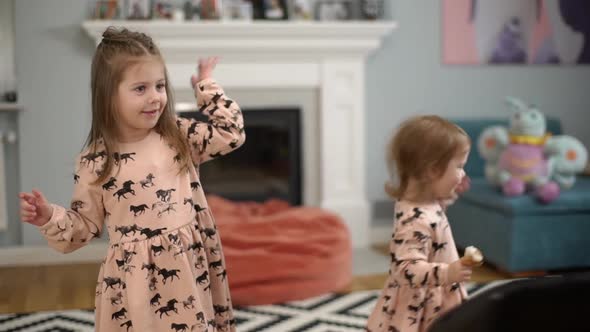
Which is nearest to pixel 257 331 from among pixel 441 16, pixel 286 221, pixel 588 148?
pixel 286 221

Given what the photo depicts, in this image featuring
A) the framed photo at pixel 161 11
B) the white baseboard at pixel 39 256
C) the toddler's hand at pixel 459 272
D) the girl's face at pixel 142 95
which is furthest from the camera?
the framed photo at pixel 161 11

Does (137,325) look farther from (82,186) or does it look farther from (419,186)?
(419,186)

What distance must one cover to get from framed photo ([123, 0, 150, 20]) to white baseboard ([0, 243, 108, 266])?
1187 millimetres

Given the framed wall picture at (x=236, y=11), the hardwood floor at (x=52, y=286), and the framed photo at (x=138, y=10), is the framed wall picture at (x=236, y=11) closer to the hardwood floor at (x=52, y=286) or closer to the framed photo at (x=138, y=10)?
the framed photo at (x=138, y=10)

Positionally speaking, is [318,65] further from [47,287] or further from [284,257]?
[47,287]

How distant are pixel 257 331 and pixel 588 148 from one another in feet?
9.26

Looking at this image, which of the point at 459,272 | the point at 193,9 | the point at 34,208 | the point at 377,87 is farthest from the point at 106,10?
the point at 459,272

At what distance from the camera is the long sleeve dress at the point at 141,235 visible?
5.55 ft

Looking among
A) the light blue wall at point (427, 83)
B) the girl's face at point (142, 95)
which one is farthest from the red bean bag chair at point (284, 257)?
the girl's face at point (142, 95)

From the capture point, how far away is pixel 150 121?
1.70 meters

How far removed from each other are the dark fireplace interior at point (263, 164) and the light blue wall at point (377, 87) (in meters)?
0.46

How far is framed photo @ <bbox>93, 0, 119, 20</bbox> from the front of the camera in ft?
12.4

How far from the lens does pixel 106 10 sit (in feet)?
12.4

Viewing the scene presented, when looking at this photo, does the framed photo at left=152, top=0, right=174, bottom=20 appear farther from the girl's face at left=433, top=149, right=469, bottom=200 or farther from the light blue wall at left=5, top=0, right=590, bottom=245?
the girl's face at left=433, top=149, right=469, bottom=200
